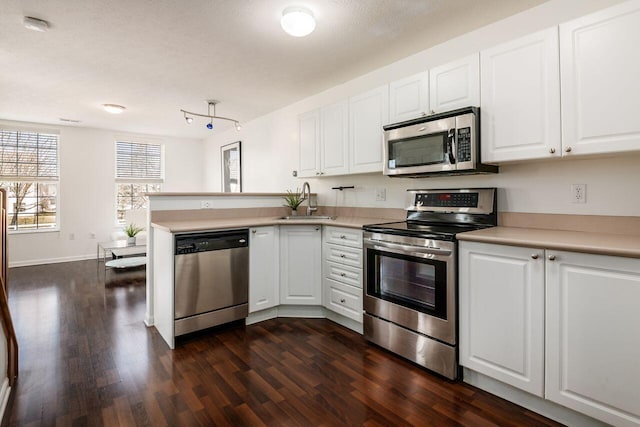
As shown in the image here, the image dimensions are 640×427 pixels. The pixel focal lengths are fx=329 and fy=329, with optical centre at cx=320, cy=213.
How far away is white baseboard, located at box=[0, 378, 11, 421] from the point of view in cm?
173

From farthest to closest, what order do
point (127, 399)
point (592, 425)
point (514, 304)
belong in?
point (127, 399) → point (514, 304) → point (592, 425)

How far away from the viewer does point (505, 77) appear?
6.74ft

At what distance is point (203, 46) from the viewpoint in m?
2.81

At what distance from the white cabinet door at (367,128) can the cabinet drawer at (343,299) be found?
1059 millimetres

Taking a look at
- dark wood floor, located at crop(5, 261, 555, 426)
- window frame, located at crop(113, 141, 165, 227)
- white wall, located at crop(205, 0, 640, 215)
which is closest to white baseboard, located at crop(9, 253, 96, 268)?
window frame, located at crop(113, 141, 165, 227)

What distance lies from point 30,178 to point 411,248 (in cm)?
656

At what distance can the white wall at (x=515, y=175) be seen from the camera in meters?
1.92

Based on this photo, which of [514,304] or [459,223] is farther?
[459,223]

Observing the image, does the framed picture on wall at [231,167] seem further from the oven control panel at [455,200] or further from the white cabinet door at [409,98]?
the oven control panel at [455,200]

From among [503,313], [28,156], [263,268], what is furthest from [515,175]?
[28,156]

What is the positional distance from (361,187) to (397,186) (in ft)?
1.61

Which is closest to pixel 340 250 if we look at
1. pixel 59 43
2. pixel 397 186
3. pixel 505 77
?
pixel 397 186

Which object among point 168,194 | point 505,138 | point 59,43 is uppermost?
point 59,43

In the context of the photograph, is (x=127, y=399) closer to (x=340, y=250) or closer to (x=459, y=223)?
(x=340, y=250)
